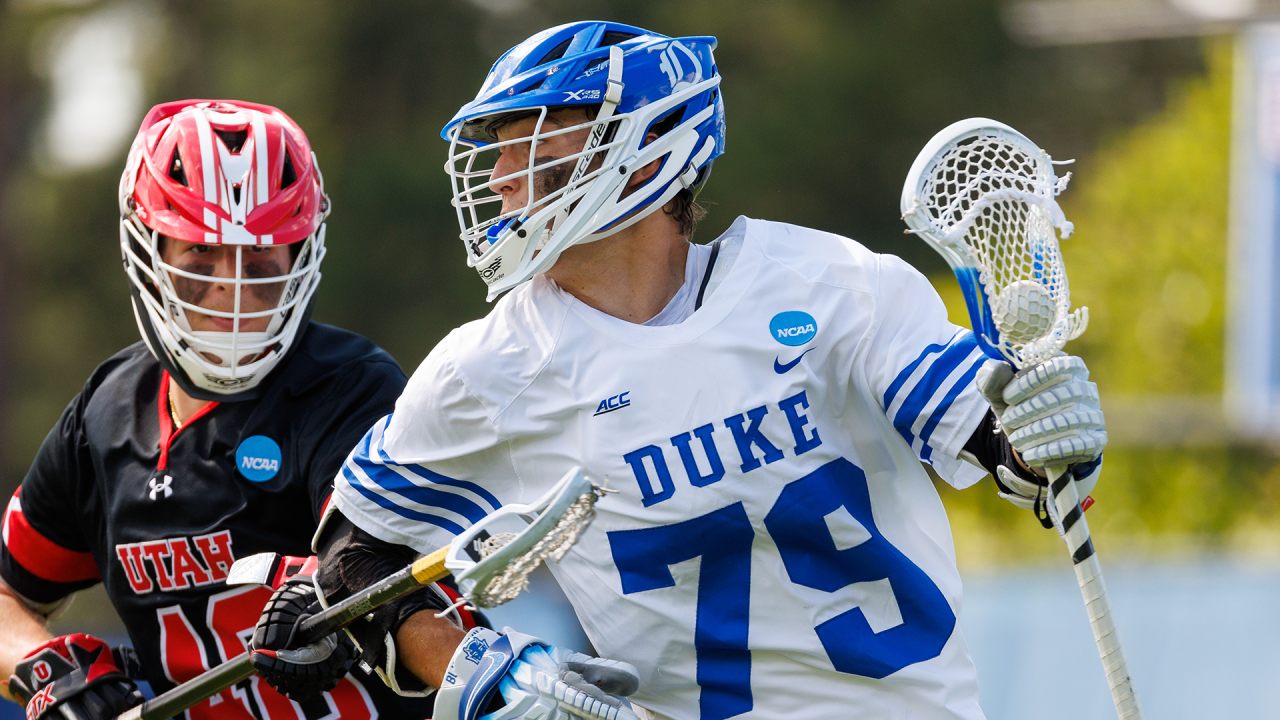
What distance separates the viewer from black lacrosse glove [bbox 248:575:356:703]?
2980 mm

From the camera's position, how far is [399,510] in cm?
295

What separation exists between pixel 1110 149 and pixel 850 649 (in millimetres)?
12913

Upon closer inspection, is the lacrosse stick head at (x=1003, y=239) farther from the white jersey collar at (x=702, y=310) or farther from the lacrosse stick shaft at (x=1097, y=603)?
the white jersey collar at (x=702, y=310)

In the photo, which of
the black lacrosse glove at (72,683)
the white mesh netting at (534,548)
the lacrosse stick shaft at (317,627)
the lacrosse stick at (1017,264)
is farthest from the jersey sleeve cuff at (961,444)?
the black lacrosse glove at (72,683)

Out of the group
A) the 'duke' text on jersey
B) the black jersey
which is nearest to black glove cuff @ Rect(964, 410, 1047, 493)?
the 'duke' text on jersey

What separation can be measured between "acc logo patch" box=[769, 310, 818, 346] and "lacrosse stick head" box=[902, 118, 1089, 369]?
0.30m

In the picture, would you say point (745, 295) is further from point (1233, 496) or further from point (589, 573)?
point (1233, 496)

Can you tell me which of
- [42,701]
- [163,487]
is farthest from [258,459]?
[42,701]

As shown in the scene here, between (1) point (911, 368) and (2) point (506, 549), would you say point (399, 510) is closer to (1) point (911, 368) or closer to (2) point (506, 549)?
(2) point (506, 549)

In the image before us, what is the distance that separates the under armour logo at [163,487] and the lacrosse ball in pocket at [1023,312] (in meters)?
1.90

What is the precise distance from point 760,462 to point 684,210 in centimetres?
62

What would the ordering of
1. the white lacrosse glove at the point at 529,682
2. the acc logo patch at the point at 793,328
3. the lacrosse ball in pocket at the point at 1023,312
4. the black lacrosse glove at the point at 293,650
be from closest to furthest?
the lacrosse ball in pocket at the point at 1023,312 → the white lacrosse glove at the point at 529,682 → the acc logo patch at the point at 793,328 → the black lacrosse glove at the point at 293,650

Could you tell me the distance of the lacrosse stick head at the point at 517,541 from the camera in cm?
255

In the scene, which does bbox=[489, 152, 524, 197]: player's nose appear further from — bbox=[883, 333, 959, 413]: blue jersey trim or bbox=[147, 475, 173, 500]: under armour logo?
bbox=[147, 475, 173, 500]: under armour logo
